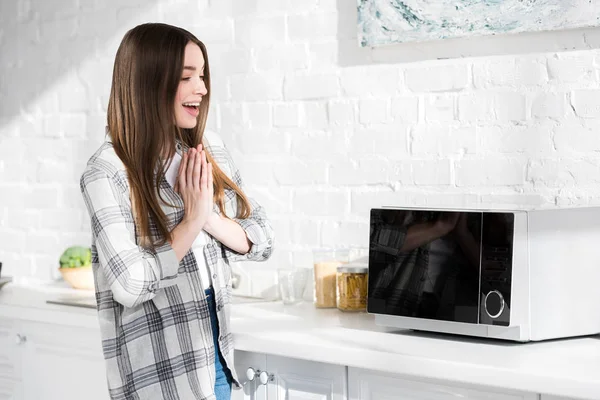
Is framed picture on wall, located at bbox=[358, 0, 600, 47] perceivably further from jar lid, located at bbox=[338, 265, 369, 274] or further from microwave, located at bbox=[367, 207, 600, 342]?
jar lid, located at bbox=[338, 265, 369, 274]

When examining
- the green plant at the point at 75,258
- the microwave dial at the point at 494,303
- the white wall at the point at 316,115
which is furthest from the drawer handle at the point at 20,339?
the microwave dial at the point at 494,303

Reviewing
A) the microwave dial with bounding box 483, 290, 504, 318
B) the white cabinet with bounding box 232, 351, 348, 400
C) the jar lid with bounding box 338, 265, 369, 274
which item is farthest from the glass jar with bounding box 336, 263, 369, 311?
the microwave dial with bounding box 483, 290, 504, 318

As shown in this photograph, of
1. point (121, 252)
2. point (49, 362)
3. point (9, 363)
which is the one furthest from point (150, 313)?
point (9, 363)

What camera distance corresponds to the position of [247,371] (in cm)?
189

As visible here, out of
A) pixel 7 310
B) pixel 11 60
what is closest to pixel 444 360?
pixel 7 310

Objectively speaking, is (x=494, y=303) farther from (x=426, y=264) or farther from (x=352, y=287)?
(x=352, y=287)

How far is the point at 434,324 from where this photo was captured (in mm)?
1782

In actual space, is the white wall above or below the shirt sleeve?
above

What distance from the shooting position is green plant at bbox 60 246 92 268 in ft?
8.63

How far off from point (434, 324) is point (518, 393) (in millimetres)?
290

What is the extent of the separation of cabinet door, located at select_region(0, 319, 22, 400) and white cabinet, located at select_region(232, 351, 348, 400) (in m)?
0.87

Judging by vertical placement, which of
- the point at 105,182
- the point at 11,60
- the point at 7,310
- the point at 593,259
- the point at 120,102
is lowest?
the point at 7,310

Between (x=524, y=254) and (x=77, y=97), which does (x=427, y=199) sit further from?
(x=77, y=97)

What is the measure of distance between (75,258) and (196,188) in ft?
3.64
